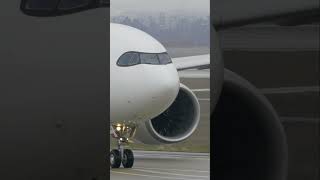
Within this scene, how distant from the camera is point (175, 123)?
3217mm

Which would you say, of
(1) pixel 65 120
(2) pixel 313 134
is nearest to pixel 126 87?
(1) pixel 65 120

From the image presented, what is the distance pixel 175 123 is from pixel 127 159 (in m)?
0.76

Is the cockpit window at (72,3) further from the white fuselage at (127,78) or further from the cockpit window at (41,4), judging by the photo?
the white fuselage at (127,78)

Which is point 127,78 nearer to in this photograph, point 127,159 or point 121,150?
point 121,150

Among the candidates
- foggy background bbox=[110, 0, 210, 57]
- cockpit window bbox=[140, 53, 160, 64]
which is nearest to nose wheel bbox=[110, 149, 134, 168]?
foggy background bbox=[110, 0, 210, 57]

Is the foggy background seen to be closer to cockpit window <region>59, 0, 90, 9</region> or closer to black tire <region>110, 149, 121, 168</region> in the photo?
cockpit window <region>59, 0, 90, 9</region>

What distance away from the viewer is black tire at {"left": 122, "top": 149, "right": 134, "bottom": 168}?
8.09 feet

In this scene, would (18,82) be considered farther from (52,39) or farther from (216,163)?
(216,163)

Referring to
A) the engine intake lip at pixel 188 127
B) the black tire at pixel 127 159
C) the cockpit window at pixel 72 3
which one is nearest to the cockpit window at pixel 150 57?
the engine intake lip at pixel 188 127

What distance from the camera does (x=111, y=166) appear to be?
2799 mm

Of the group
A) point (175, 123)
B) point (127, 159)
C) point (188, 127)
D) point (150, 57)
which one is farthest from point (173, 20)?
point (150, 57)

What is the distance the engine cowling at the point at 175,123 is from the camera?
2684 mm

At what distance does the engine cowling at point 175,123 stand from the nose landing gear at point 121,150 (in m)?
0.05

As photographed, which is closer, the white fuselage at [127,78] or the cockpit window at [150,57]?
the white fuselage at [127,78]
